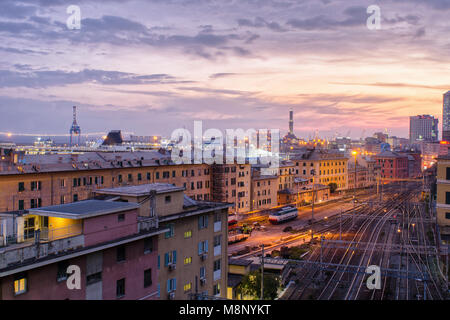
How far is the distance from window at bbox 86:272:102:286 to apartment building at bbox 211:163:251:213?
39.4 metres

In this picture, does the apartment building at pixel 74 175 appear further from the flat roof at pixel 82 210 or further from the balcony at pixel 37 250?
the balcony at pixel 37 250

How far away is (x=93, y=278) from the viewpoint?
42.4ft

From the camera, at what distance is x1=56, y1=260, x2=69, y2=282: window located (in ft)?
38.6

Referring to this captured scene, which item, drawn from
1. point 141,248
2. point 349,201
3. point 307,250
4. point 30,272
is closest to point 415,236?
point 307,250

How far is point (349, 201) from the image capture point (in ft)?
243

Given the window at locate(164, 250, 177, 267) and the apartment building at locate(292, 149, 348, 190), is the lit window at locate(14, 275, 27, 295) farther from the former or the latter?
the apartment building at locate(292, 149, 348, 190)

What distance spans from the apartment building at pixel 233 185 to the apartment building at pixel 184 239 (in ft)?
102

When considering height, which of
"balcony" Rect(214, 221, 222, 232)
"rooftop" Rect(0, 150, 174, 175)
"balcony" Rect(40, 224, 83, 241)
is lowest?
"balcony" Rect(214, 221, 222, 232)

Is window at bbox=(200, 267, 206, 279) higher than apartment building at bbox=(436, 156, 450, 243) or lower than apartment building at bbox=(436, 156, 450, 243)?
lower

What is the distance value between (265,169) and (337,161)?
95.0ft

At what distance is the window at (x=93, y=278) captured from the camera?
12774 mm

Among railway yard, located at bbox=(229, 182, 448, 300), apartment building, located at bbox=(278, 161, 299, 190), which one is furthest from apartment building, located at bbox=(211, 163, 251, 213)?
apartment building, located at bbox=(278, 161, 299, 190)

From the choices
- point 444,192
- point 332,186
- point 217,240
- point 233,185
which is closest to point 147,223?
point 217,240

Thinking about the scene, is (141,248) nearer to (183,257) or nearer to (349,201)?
(183,257)
